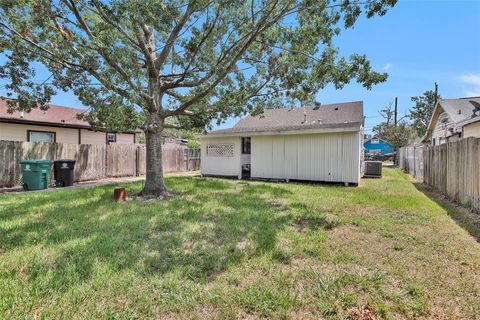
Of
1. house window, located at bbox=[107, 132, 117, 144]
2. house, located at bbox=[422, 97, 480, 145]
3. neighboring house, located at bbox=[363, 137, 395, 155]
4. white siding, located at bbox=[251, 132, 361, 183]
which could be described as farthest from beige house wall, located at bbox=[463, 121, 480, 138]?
neighboring house, located at bbox=[363, 137, 395, 155]

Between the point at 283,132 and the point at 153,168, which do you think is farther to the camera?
the point at 283,132

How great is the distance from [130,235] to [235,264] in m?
2.07

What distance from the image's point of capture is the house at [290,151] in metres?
11.6

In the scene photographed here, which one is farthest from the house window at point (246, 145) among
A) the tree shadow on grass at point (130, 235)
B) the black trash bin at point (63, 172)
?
the black trash bin at point (63, 172)

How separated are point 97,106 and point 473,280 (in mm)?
11104

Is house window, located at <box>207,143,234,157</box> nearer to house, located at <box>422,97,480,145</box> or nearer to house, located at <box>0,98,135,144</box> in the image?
house, located at <box>0,98,135,144</box>

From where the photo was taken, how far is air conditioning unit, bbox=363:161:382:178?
592 inches

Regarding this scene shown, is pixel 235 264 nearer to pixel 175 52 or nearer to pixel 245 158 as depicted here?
pixel 175 52

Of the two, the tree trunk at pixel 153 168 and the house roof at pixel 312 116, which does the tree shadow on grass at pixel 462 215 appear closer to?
the tree trunk at pixel 153 168

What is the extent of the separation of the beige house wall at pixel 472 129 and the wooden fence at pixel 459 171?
120 inches

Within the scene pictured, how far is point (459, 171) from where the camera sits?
7.20 meters

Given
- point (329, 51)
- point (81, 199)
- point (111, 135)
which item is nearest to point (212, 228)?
point (81, 199)

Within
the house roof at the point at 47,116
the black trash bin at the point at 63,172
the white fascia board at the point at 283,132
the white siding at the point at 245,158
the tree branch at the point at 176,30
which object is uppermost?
the tree branch at the point at 176,30

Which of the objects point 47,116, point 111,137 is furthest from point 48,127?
point 111,137
